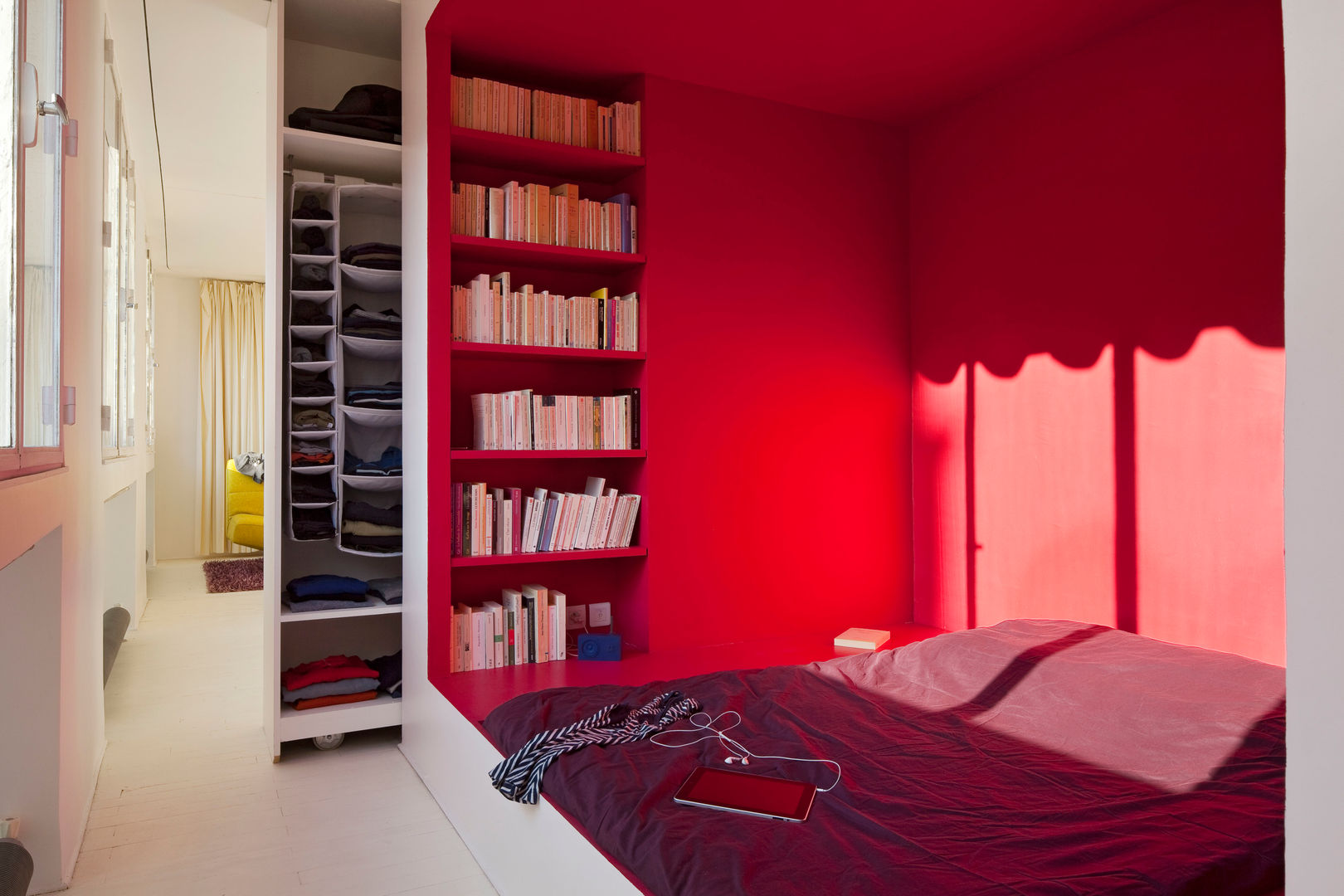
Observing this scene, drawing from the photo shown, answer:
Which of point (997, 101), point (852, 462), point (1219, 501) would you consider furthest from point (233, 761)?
point (997, 101)

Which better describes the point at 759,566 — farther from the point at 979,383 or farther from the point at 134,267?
the point at 134,267

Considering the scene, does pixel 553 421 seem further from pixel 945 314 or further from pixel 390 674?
pixel 945 314

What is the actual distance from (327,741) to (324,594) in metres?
0.53

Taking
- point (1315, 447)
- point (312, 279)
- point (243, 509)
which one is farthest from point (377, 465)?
point (243, 509)

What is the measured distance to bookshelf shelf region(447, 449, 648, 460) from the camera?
304 centimetres

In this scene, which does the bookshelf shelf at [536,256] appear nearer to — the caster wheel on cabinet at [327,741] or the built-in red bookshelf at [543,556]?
the built-in red bookshelf at [543,556]

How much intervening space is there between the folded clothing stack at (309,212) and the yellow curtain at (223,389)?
6.20 metres

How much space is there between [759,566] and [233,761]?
205 cm

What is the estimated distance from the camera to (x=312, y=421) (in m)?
3.36

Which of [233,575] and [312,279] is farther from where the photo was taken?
[233,575]

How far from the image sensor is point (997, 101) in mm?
3461

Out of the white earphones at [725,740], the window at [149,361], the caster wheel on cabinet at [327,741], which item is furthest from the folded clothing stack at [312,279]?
the window at [149,361]

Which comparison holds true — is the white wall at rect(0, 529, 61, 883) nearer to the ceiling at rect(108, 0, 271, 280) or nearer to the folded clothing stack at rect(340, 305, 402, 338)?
the folded clothing stack at rect(340, 305, 402, 338)

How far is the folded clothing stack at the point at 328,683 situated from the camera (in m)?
3.23
